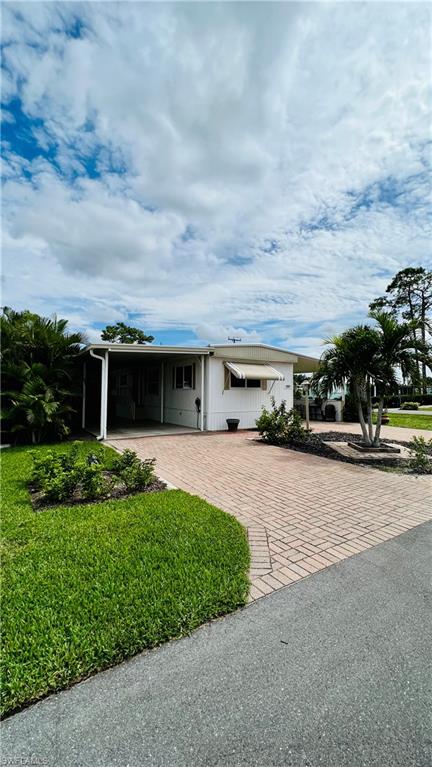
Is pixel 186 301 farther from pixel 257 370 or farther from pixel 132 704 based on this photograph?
pixel 132 704

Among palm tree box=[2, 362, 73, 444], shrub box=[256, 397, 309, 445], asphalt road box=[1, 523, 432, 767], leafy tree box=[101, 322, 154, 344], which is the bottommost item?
asphalt road box=[1, 523, 432, 767]

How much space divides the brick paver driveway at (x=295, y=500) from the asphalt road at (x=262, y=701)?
67 cm

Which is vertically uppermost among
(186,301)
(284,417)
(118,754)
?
(186,301)

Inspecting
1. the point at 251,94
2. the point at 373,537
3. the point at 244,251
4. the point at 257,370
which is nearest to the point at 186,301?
the point at 244,251

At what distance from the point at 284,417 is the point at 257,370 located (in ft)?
11.5

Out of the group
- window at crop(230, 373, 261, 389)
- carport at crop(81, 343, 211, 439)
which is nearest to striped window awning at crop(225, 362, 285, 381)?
window at crop(230, 373, 261, 389)

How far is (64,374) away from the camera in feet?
41.1

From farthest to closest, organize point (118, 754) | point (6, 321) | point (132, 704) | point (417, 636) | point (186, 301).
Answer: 1. point (186, 301)
2. point (6, 321)
3. point (417, 636)
4. point (132, 704)
5. point (118, 754)

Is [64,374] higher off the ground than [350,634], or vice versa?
[64,374]

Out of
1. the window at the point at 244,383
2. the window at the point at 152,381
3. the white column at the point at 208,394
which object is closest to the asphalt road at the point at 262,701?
the white column at the point at 208,394

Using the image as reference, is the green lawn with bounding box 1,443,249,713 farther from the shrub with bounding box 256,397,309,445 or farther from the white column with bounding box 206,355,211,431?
the white column with bounding box 206,355,211,431

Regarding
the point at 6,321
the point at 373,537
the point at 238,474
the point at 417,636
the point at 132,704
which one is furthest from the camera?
the point at 6,321

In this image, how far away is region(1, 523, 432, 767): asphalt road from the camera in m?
1.83

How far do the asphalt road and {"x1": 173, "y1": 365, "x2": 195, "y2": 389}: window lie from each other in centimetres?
1326
